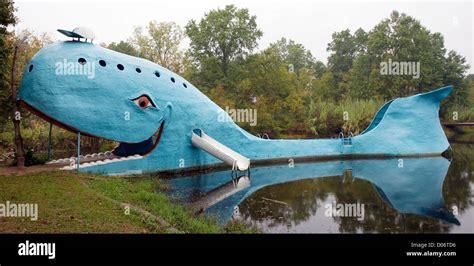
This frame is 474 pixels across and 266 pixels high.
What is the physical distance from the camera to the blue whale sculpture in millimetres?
12836

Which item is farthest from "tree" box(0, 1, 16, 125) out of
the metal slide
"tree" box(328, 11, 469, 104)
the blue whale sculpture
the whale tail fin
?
"tree" box(328, 11, 469, 104)

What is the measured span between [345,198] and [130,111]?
27.7ft

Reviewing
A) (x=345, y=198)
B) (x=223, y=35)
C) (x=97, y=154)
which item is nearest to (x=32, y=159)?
(x=97, y=154)

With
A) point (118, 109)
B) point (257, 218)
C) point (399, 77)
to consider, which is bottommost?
point (257, 218)

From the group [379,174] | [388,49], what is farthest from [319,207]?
[388,49]

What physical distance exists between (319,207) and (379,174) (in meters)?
6.84

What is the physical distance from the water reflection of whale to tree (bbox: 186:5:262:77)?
1210 cm

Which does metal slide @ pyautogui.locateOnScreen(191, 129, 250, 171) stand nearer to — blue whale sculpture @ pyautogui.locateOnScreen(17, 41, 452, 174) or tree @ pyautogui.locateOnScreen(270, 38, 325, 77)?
blue whale sculpture @ pyautogui.locateOnScreen(17, 41, 452, 174)

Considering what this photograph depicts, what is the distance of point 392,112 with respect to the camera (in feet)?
75.6

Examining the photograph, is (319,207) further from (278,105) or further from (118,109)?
(278,105)

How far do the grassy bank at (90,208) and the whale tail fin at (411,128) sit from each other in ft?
52.9

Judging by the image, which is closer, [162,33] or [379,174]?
[379,174]
